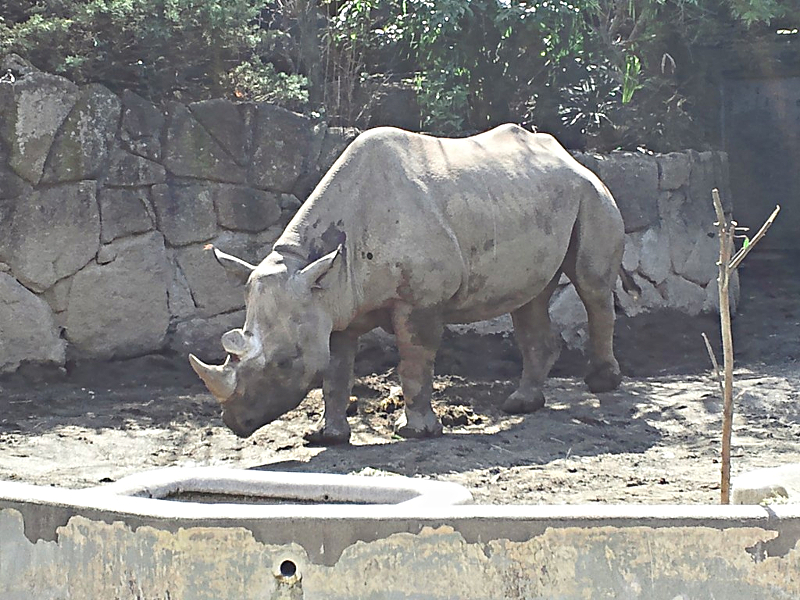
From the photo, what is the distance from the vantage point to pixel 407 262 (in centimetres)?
626

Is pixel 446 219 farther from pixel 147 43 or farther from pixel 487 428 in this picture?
pixel 147 43

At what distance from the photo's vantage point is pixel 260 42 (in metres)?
9.73

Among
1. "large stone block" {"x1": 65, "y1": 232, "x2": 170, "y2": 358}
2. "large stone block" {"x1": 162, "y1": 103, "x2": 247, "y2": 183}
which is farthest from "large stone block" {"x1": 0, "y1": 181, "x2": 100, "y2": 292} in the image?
"large stone block" {"x1": 162, "y1": 103, "x2": 247, "y2": 183}

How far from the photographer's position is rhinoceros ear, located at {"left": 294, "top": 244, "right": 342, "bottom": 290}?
591 cm

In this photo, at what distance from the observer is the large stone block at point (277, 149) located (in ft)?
28.3

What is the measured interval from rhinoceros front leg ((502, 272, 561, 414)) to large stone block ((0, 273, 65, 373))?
295 cm

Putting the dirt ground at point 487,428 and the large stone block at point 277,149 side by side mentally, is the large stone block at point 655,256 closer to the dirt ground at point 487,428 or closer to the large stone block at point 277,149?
the dirt ground at point 487,428

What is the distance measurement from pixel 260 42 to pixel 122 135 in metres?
1.92

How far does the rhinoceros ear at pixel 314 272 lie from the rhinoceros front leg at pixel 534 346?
1.87 m

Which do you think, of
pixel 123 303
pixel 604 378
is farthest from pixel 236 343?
pixel 604 378

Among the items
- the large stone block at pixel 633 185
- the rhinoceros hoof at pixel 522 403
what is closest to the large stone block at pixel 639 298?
the large stone block at pixel 633 185

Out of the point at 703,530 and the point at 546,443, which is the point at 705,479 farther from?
the point at 703,530

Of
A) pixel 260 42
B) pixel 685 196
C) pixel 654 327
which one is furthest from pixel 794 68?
pixel 260 42

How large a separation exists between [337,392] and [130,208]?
2.59 m
